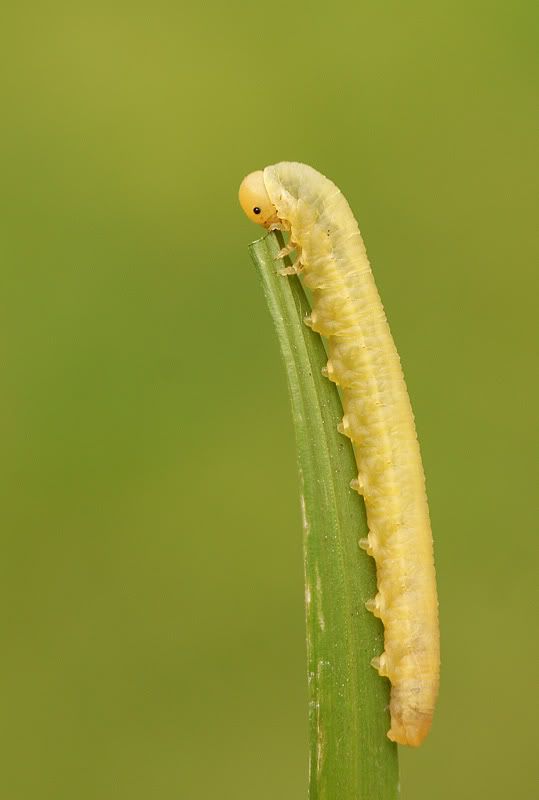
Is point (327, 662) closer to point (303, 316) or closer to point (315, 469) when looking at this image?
point (315, 469)

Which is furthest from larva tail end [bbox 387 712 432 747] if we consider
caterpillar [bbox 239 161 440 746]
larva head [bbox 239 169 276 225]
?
larva head [bbox 239 169 276 225]

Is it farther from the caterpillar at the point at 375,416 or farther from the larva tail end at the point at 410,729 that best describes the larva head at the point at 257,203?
the larva tail end at the point at 410,729

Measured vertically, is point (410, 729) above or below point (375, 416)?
below

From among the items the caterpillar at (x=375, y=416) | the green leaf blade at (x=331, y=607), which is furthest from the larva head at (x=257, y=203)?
the green leaf blade at (x=331, y=607)

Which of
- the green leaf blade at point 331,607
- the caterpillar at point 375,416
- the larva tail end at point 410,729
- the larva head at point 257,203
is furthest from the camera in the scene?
the larva head at point 257,203

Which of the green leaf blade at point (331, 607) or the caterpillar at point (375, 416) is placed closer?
the green leaf blade at point (331, 607)

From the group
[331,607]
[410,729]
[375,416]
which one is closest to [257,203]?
[375,416]

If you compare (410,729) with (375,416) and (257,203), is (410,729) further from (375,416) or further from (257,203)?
(257,203)

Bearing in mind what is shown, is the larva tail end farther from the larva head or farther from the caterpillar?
the larva head

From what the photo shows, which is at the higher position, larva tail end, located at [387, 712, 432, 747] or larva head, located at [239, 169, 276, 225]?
larva head, located at [239, 169, 276, 225]
